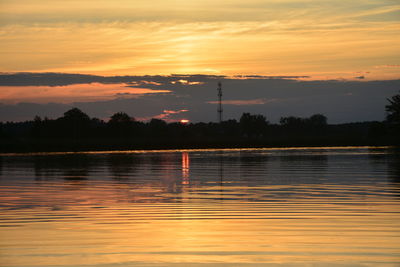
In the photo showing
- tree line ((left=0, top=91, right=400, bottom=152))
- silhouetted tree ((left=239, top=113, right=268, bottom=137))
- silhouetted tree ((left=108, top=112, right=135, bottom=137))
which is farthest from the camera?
silhouetted tree ((left=239, top=113, right=268, bottom=137))

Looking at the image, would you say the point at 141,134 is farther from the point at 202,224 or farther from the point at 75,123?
the point at 202,224

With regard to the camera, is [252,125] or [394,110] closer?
[394,110]

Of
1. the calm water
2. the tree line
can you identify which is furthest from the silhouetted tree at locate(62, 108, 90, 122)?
the calm water

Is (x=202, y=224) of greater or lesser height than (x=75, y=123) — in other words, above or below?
below

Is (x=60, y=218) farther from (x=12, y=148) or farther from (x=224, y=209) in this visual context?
(x=12, y=148)

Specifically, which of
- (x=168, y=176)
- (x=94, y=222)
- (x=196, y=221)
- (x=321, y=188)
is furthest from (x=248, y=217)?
(x=168, y=176)

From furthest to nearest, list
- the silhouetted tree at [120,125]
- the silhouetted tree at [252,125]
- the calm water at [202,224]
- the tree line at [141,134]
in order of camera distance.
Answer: the silhouetted tree at [252,125] < the silhouetted tree at [120,125] < the tree line at [141,134] < the calm water at [202,224]

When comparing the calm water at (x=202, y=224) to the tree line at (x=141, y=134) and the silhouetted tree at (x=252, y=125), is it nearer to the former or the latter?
the tree line at (x=141, y=134)

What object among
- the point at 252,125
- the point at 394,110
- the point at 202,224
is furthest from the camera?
the point at 252,125

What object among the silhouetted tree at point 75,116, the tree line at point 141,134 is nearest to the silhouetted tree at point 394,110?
the tree line at point 141,134

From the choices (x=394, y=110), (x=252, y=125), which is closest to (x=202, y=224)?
(x=394, y=110)

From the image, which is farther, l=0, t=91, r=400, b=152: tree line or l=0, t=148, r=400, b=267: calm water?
l=0, t=91, r=400, b=152: tree line

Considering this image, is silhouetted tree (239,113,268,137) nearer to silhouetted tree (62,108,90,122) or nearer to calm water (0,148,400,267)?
silhouetted tree (62,108,90,122)

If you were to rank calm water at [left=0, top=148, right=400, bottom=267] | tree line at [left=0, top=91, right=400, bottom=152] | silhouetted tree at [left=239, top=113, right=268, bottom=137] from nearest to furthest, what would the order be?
calm water at [left=0, top=148, right=400, bottom=267]
tree line at [left=0, top=91, right=400, bottom=152]
silhouetted tree at [left=239, top=113, right=268, bottom=137]
